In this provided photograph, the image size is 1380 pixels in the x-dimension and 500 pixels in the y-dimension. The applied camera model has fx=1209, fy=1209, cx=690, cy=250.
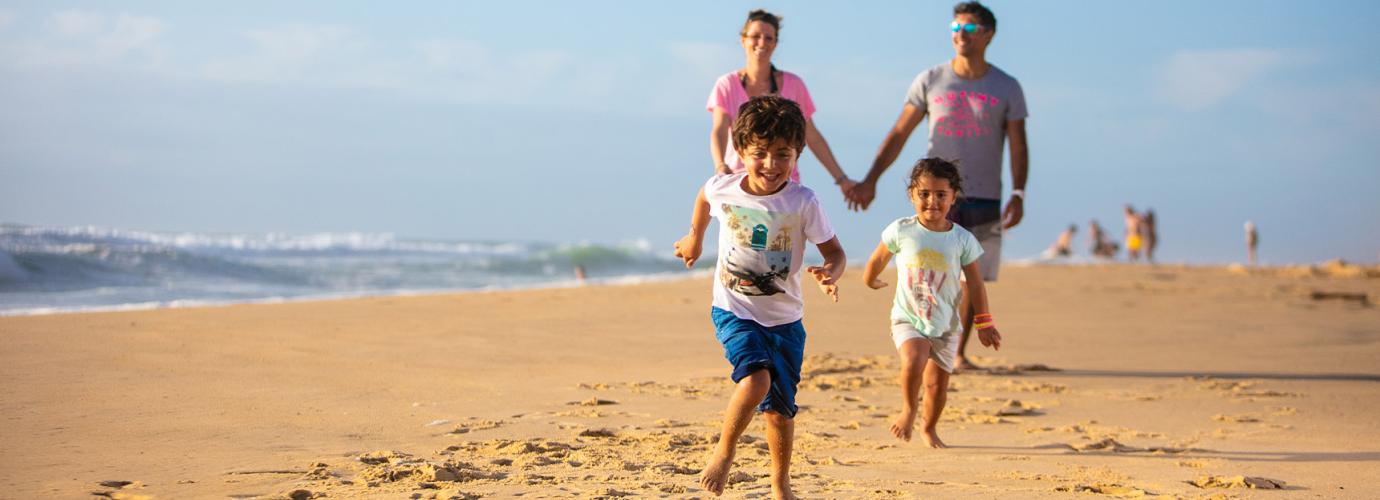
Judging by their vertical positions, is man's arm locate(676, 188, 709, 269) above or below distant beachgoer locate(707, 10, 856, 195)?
below

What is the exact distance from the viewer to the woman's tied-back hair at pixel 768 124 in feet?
13.0

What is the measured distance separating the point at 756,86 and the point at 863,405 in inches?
69.5

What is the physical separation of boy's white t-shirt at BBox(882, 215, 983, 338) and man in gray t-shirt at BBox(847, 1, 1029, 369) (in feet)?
5.10

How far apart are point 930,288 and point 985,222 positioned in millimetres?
2014

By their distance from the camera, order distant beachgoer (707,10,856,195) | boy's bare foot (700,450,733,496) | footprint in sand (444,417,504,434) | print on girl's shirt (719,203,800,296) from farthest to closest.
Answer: distant beachgoer (707,10,856,195)
footprint in sand (444,417,504,434)
print on girl's shirt (719,203,800,296)
boy's bare foot (700,450,733,496)

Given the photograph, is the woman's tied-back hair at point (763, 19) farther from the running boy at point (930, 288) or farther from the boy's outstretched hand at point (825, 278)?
the boy's outstretched hand at point (825, 278)

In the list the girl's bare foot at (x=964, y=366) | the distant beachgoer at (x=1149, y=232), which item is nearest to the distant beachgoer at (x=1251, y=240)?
the distant beachgoer at (x=1149, y=232)

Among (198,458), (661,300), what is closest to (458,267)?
(661,300)

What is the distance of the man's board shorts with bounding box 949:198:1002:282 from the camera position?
23.5 ft

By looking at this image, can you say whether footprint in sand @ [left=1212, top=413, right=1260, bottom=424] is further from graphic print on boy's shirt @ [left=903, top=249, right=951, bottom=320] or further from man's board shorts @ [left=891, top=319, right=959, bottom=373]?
graphic print on boy's shirt @ [left=903, top=249, right=951, bottom=320]

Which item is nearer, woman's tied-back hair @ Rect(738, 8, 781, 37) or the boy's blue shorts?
the boy's blue shorts

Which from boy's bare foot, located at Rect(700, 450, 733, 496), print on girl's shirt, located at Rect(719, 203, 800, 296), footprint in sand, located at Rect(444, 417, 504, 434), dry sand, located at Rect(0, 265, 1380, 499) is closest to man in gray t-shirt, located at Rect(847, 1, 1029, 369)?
dry sand, located at Rect(0, 265, 1380, 499)

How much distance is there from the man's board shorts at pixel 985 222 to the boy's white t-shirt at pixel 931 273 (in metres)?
1.74

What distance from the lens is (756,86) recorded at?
611 centimetres
